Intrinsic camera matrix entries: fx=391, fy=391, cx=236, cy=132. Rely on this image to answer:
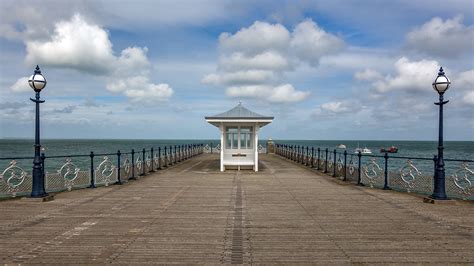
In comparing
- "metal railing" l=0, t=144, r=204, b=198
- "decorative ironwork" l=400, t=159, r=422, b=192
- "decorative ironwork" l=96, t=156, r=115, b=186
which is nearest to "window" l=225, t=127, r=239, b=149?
"metal railing" l=0, t=144, r=204, b=198

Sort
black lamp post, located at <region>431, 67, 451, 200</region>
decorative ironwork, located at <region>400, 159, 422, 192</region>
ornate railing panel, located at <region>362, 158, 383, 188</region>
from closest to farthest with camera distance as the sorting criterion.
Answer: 1. black lamp post, located at <region>431, 67, 451, 200</region>
2. decorative ironwork, located at <region>400, 159, 422, 192</region>
3. ornate railing panel, located at <region>362, 158, 383, 188</region>

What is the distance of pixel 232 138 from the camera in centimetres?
2119

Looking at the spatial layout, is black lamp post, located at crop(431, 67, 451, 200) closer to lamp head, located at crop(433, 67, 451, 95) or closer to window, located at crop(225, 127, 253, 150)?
lamp head, located at crop(433, 67, 451, 95)

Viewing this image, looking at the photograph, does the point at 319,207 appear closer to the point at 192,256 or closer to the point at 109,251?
the point at 192,256

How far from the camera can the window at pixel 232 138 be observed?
A: 69.1ft

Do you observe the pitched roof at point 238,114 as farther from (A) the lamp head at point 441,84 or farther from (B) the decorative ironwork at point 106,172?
(A) the lamp head at point 441,84

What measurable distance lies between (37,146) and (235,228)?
6.67m

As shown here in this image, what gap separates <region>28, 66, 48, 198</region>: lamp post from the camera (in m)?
10.8

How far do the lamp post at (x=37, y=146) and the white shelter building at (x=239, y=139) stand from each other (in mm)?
9834

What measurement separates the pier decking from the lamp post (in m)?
0.38

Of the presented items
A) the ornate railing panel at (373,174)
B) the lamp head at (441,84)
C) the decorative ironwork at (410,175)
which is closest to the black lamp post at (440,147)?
the lamp head at (441,84)

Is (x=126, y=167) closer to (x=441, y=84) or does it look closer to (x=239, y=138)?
(x=239, y=138)

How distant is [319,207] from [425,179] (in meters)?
4.73

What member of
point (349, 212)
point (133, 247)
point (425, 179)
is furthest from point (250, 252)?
point (425, 179)
